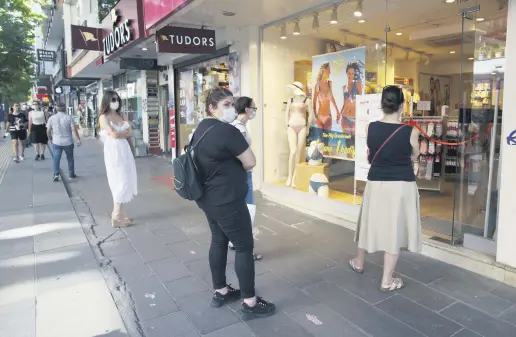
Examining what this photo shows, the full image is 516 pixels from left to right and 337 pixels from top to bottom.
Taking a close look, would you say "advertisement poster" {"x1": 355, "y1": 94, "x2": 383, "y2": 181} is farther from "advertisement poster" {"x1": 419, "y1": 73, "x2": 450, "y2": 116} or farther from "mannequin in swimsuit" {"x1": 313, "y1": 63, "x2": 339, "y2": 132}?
"advertisement poster" {"x1": 419, "y1": 73, "x2": 450, "y2": 116}

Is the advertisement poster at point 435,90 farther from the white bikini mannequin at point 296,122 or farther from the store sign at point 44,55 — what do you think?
the store sign at point 44,55

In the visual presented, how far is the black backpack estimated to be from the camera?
8.21ft

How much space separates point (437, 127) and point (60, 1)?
2167cm

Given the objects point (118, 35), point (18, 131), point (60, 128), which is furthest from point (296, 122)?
point (18, 131)

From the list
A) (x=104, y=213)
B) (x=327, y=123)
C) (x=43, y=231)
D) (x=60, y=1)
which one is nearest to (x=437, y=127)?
(x=327, y=123)

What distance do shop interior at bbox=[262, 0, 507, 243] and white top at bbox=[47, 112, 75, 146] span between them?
13.8 feet

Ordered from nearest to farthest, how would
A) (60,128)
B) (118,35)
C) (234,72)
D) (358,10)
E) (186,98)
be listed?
(358,10) < (234,72) < (118,35) < (60,128) < (186,98)

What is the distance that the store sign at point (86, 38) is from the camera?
29.0 feet

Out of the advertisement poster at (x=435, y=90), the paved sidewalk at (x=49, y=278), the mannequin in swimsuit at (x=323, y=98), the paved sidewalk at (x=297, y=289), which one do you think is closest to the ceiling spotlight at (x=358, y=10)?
the mannequin in swimsuit at (x=323, y=98)

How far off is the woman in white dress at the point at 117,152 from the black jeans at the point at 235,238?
249cm

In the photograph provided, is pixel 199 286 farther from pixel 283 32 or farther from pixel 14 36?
pixel 14 36

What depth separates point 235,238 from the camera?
8.58ft

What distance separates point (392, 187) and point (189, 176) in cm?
155

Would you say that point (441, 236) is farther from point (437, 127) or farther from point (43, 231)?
point (43, 231)
